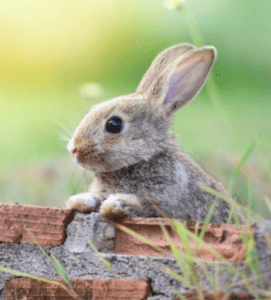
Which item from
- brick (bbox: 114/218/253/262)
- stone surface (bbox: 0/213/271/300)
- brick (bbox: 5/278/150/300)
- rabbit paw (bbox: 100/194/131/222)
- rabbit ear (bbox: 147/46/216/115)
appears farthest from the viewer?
rabbit ear (bbox: 147/46/216/115)

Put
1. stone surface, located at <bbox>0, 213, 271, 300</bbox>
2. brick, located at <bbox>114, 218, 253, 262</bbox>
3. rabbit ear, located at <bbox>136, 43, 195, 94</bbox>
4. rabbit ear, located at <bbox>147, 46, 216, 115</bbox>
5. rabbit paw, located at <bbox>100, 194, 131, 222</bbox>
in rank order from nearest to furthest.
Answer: stone surface, located at <bbox>0, 213, 271, 300</bbox> < brick, located at <bbox>114, 218, 253, 262</bbox> < rabbit paw, located at <bbox>100, 194, 131, 222</bbox> < rabbit ear, located at <bbox>147, 46, 216, 115</bbox> < rabbit ear, located at <bbox>136, 43, 195, 94</bbox>

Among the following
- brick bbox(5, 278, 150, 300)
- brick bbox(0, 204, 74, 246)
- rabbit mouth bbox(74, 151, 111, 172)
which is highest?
rabbit mouth bbox(74, 151, 111, 172)

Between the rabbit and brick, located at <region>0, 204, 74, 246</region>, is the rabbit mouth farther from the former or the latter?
brick, located at <region>0, 204, 74, 246</region>

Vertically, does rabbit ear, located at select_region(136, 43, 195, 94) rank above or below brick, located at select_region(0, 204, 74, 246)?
above

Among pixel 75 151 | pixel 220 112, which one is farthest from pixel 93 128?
pixel 220 112

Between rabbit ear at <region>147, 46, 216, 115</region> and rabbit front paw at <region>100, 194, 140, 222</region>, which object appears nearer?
rabbit front paw at <region>100, 194, 140, 222</region>

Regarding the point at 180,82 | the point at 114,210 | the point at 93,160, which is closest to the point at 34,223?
the point at 114,210

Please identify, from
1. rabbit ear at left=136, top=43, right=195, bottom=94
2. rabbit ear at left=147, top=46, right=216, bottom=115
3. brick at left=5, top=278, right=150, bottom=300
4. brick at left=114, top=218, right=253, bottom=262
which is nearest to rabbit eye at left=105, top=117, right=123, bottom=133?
rabbit ear at left=147, top=46, right=216, bottom=115

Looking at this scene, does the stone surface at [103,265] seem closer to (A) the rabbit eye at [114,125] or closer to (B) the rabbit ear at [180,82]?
(A) the rabbit eye at [114,125]
